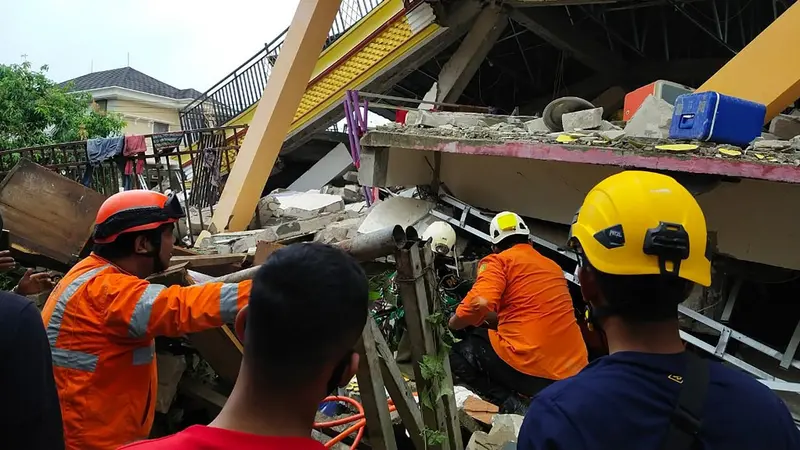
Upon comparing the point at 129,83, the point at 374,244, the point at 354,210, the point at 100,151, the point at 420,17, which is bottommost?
the point at 354,210

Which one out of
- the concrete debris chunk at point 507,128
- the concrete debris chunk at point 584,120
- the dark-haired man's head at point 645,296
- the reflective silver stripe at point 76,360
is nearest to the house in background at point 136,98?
the concrete debris chunk at point 507,128

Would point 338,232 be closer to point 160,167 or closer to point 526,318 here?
point 160,167

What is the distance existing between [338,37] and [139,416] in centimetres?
1040

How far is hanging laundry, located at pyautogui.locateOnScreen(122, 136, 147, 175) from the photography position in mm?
7605

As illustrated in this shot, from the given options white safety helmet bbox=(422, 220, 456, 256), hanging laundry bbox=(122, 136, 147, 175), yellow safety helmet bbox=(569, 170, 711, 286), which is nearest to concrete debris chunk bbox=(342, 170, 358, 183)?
hanging laundry bbox=(122, 136, 147, 175)

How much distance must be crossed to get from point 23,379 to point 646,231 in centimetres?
172

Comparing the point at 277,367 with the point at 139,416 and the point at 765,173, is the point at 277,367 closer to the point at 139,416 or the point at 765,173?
the point at 139,416

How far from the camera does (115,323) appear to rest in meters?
2.08

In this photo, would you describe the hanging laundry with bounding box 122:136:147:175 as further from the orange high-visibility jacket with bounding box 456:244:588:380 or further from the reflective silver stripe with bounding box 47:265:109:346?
the reflective silver stripe with bounding box 47:265:109:346

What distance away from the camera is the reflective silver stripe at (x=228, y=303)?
6.34ft

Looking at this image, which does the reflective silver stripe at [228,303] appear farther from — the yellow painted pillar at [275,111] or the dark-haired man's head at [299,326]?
the yellow painted pillar at [275,111]

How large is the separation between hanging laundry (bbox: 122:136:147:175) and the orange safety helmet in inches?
232

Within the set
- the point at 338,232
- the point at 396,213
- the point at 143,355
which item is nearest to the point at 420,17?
the point at 396,213

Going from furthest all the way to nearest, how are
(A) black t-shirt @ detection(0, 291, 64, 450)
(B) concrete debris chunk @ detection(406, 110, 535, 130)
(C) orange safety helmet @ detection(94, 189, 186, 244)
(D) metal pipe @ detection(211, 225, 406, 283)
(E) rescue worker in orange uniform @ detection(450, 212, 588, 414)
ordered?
(B) concrete debris chunk @ detection(406, 110, 535, 130), (E) rescue worker in orange uniform @ detection(450, 212, 588, 414), (C) orange safety helmet @ detection(94, 189, 186, 244), (D) metal pipe @ detection(211, 225, 406, 283), (A) black t-shirt @ detection(0, 291, 64, 450)
